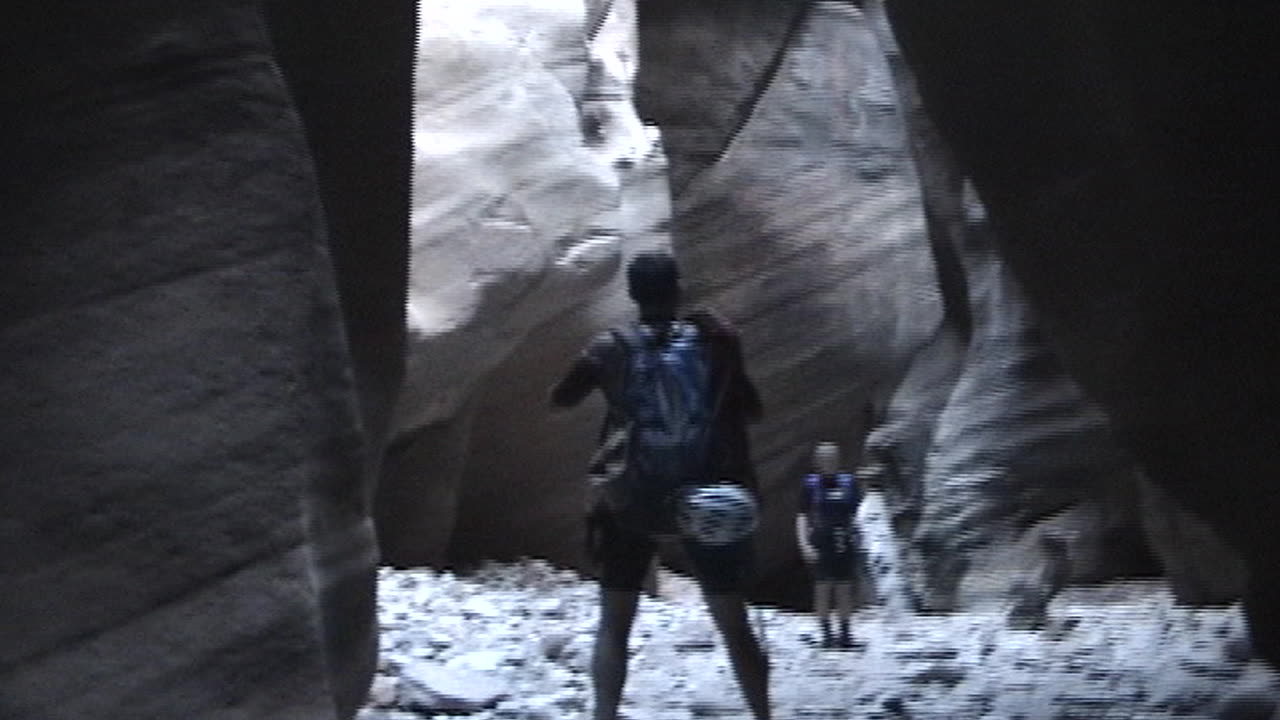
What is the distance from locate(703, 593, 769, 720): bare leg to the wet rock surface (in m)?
1.00

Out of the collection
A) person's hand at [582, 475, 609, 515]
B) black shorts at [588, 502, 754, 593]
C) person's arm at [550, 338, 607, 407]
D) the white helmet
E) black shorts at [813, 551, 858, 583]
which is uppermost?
person's arm at [550, 338, 607, 407]

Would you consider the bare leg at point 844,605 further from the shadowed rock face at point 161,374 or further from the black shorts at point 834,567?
the shadowed rock face at point 161,374

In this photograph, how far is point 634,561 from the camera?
14.8ft

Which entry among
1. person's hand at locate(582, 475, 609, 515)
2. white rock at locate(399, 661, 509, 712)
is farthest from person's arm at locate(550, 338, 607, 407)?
white rock at locate(399, 661, 509, 712)

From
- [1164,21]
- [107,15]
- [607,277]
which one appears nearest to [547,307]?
[607,277]

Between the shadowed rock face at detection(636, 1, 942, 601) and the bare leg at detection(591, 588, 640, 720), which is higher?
the bare leg at detection(591, 588, 640, 720)

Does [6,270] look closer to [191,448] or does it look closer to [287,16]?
[191,448]

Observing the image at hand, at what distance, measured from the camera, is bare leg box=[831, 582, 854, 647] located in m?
8.02

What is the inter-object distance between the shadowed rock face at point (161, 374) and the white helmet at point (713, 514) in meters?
0.79

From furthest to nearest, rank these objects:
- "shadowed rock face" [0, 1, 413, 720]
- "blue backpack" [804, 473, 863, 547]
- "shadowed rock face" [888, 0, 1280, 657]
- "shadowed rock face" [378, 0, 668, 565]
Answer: "shadowed rock face" [378, 0, 668, 565] → "blue backpack" [804, 473, 863, 547] → "shadowed rock face" [888, 0, 1280, 657] → "shadowed rock face" [0, 1, 413, 720]

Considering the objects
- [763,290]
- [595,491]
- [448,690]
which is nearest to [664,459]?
[595,491]

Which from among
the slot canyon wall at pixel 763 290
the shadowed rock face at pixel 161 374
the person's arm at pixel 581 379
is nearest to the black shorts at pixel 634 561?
the person's arm at pixel 581 379

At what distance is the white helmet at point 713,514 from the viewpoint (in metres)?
4.30

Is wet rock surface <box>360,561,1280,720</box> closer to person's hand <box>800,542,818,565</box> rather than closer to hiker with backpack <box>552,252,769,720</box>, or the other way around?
person's hand <box>800,542,818,565</box>
